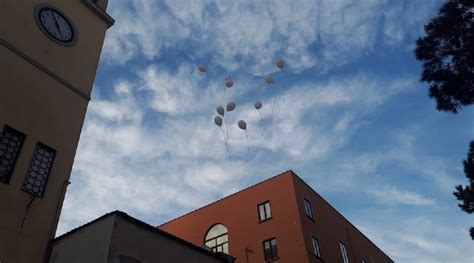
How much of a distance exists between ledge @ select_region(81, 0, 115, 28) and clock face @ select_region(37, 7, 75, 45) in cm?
152

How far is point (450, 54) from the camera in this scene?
40.1ft

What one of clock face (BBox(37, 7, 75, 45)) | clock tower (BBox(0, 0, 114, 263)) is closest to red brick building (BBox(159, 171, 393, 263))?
clock tower (BBox(0, 0, 114, 263))

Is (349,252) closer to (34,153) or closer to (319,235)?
(319,235)

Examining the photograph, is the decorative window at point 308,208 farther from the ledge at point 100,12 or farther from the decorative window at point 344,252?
the ledge at point 100,12

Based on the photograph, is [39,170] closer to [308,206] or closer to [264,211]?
[264,211]

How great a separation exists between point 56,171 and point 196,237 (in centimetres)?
1749

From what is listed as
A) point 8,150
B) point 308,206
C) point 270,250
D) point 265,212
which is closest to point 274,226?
point 265,212

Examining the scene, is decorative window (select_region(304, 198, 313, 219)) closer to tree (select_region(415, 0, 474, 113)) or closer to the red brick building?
the red brick building

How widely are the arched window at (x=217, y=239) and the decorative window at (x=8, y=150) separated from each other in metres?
17.4

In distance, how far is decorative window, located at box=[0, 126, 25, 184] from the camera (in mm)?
10883

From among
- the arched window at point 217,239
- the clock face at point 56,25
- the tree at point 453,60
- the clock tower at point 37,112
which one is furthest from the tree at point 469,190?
the arched window at point 217,239

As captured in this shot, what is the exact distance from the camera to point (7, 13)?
42.5ft

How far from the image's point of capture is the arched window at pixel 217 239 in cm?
2705

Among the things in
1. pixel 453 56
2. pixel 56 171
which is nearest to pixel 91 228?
pixel 56 171
